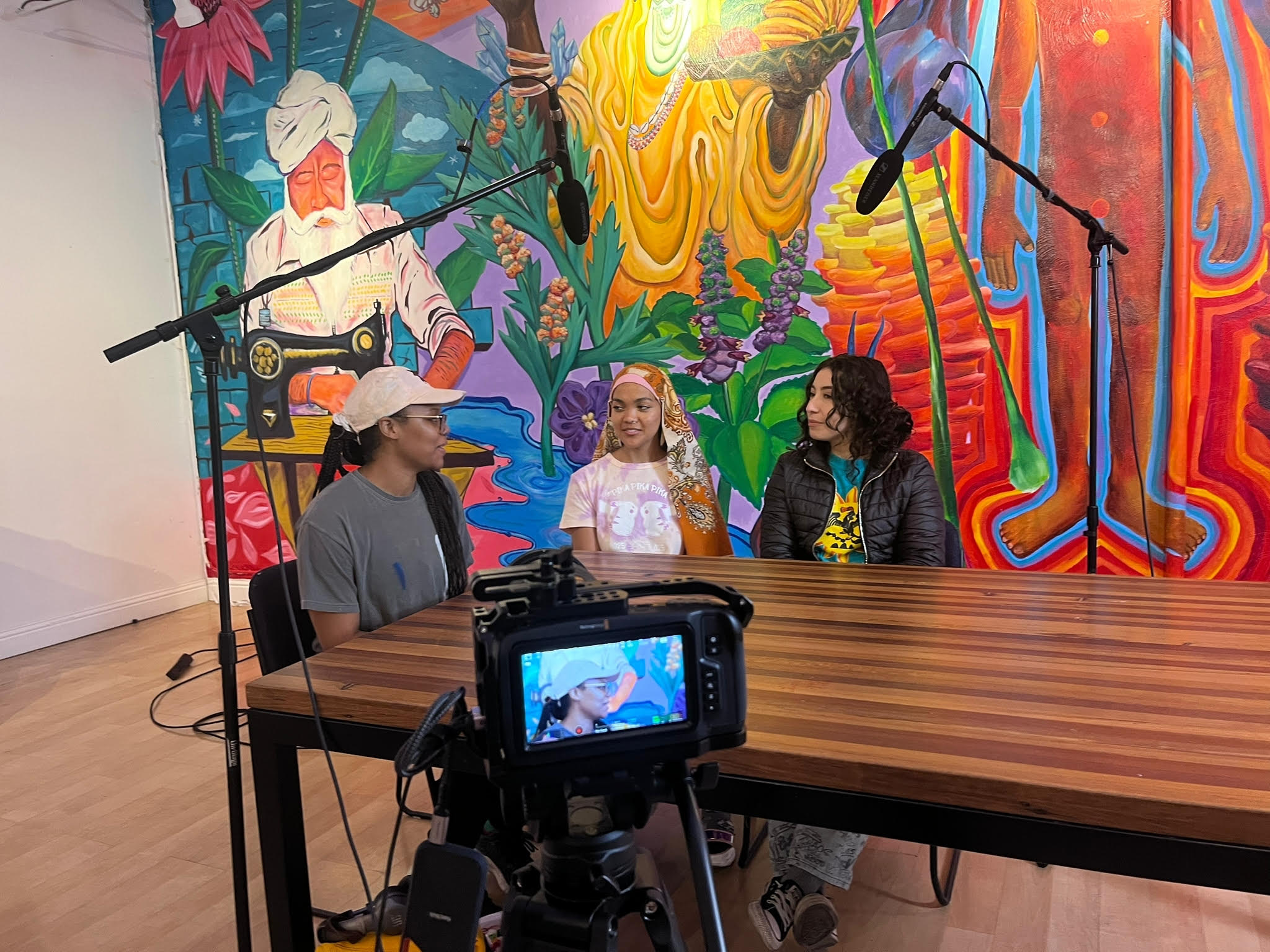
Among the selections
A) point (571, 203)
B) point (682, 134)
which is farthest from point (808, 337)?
point (571, 203)

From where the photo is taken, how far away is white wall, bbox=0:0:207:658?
385 centimetres

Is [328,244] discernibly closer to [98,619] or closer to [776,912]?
[98,619]

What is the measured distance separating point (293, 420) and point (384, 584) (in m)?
2.67

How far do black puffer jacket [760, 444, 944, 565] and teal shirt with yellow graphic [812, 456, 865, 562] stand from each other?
0.01 meters

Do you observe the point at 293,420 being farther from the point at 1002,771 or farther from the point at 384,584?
the point at 1002,771

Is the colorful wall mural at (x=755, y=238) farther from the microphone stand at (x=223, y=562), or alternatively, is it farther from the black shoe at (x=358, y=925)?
the black shoe at (x=358, y=925)

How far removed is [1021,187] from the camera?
296 cm

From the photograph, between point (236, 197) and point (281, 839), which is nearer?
point (281, 839)

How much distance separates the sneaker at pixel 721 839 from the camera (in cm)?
195

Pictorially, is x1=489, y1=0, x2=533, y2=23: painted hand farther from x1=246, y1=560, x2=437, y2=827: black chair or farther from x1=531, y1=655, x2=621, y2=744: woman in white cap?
x1=531, y1=655, x2=621, y2=744: woman in white cap

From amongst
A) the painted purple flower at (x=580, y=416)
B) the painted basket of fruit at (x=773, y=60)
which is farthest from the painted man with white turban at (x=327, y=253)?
the painted basket of fruit at (x=773, y=60)

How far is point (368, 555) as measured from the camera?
1.88 meters

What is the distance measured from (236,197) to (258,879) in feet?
11.3

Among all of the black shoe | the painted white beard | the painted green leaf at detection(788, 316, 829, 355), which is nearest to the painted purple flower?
the painted green leaf at detection(788, 316, 829, 355)
